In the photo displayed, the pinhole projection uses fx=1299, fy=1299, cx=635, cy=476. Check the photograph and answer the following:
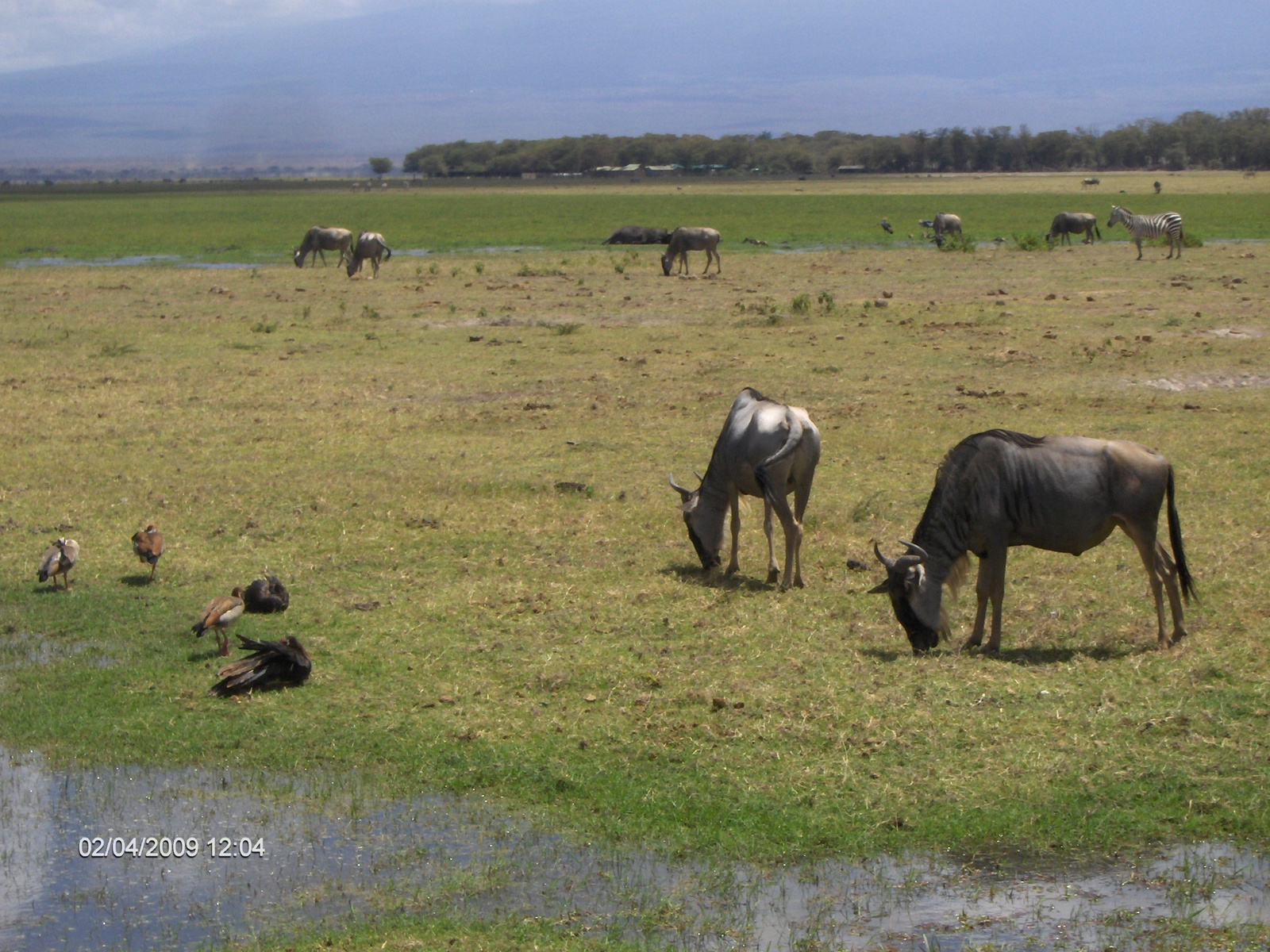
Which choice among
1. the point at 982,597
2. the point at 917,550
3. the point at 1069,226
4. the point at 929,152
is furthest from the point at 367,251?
the point at 929,152

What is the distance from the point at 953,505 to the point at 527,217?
5526cm

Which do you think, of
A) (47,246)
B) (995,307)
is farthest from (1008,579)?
(47,246)

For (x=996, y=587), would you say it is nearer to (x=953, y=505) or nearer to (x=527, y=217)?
(x=953, y=505)

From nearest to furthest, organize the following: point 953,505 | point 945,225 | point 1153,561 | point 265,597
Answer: point 1153,561 → point 953,505 → point 265,597 → point 945,225

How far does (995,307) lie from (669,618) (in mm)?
16601

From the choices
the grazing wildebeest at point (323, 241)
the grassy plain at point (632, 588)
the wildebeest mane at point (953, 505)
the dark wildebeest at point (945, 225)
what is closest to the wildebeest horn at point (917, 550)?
the wildebeest mane at point (953, 505)

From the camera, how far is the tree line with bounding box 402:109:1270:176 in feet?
443

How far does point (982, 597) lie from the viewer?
8.30 meters

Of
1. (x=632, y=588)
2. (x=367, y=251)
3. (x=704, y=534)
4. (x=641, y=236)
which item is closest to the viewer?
(x=632, y=588)

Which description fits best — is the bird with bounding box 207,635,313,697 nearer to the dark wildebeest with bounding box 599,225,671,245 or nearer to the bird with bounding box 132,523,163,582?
the bird with bounding box 132,523,163,582

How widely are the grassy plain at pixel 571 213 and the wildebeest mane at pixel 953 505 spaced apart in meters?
34.2

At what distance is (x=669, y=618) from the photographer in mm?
9070

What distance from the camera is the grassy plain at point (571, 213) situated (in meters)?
45.7

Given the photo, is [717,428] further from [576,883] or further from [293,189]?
[293,189]
